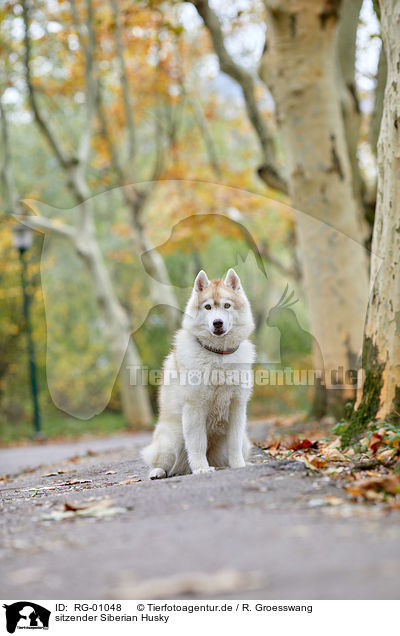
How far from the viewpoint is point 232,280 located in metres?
5.58

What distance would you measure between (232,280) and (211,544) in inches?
117

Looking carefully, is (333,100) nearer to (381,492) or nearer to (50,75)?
(381,492)

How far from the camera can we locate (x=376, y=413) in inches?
214

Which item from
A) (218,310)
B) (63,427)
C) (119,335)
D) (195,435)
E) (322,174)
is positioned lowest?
(63,427)

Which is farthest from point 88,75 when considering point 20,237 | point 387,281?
point 387,281

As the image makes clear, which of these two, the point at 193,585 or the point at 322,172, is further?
the point at 322,172

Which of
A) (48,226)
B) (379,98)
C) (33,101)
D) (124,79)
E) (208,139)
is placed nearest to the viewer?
(379,98)

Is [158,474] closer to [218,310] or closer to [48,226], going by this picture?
[218,310]

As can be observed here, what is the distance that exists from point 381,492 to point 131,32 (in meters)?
17.9

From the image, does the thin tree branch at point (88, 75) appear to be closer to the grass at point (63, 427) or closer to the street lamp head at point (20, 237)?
the street lamp head at point (20, 237)

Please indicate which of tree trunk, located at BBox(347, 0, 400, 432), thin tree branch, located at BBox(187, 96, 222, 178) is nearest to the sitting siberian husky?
tree trunk, located at BBox(347, 0, 400, 432)

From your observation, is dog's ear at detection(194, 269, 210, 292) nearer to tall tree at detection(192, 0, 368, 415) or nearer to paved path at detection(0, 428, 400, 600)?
paved path at detection(0, 428, 400, 600)
